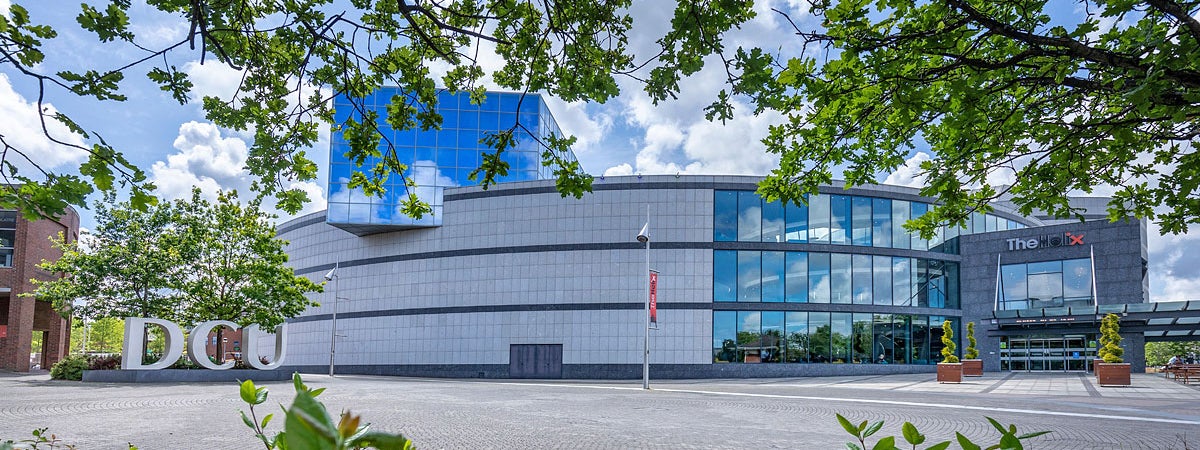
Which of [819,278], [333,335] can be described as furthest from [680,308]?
[333,335]

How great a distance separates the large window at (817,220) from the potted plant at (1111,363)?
1112 centimetres

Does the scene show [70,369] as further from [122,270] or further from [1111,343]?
[1111,343]

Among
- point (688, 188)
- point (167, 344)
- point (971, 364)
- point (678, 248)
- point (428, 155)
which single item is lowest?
point (971, 364)

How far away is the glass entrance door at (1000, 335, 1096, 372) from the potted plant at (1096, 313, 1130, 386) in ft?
38.3

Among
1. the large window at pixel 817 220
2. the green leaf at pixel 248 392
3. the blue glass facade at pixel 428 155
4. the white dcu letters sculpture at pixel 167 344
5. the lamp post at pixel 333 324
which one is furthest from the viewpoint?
the blue glass facade at pixel 428 155

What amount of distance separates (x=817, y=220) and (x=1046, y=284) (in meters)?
12.7

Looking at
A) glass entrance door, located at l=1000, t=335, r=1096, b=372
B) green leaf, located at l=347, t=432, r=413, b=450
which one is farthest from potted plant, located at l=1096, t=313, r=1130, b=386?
green leaf, located at l=347, t=432, r=413, b=450

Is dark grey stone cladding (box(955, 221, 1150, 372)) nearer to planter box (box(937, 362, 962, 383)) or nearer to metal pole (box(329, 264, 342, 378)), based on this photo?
planter box (box(937, 362, 962, 383))

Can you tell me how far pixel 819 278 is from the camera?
36281 millimetres

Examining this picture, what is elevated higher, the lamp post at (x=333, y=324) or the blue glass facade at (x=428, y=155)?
the blue glass facade at (x=428, y=155)

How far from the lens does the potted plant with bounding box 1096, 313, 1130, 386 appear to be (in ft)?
81.5

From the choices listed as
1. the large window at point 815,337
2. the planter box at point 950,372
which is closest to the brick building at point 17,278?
the large window at point 815,337

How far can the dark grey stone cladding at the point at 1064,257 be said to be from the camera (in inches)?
1393

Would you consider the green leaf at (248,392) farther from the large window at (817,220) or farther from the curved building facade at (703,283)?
the large window at (817,220)
